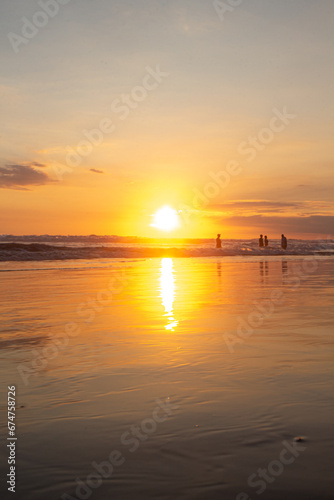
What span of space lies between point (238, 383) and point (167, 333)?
2588 mm

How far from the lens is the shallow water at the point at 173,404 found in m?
2.67

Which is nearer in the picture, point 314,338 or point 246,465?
point 246,465

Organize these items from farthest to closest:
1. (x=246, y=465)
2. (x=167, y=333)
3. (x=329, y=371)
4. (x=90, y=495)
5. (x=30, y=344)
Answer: (x=167, y=333) → (x=30, y=344) → (x=329, y=371) → (x=246, y=465) → (x=90, y=495)

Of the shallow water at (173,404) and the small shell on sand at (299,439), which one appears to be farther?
the small shell on sand at (299,439)

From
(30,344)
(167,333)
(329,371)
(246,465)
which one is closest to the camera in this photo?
(246,465)

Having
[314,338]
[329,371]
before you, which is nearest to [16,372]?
[329,371]

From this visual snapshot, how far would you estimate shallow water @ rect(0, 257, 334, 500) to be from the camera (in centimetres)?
267

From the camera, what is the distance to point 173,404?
12.5 feet

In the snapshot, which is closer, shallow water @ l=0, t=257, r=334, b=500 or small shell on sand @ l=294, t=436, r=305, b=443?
shallow water @ l=0, t=257, r=334, b=500

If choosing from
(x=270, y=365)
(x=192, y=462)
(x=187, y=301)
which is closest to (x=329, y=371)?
(x=270, y=365)

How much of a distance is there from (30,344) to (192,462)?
3.96 m

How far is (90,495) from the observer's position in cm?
253

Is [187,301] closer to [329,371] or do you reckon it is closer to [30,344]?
[30,344]

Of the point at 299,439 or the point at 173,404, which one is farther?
the point at 173,404
